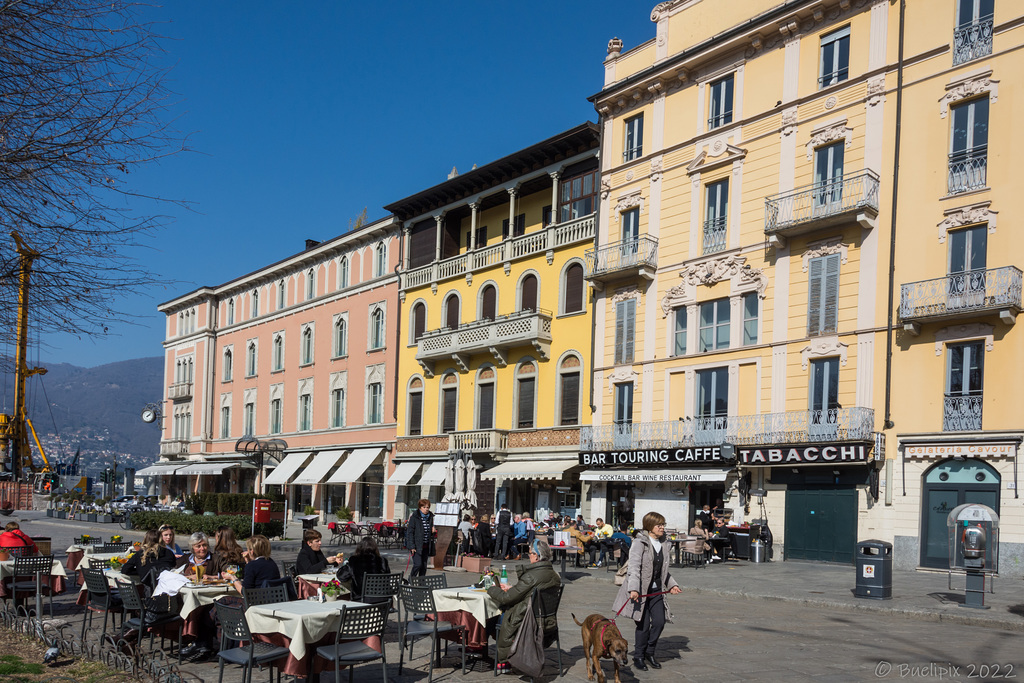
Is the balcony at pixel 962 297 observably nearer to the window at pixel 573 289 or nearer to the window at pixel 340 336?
the window at pixel 573 289

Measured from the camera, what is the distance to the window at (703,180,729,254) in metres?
28.0

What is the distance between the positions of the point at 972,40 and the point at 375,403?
29.4 meters

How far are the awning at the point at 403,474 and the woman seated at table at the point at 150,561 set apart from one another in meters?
26.6

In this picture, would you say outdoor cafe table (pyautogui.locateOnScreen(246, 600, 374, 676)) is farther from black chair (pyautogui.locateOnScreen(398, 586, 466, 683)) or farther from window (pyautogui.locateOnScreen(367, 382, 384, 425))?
window (pyautogui.locateOnScreen(367, 382, 384, 425))

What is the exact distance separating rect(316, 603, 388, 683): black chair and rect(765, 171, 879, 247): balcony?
1929 centimetres

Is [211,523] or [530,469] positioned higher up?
[530,469]

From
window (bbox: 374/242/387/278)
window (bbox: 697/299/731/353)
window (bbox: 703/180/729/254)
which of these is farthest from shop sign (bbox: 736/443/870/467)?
window (bbox: 374/242/387/278)

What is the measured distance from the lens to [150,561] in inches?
443

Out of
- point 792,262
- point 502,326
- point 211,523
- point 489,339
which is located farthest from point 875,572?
point 211,523

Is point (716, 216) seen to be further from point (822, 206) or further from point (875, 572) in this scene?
point (875, 572)

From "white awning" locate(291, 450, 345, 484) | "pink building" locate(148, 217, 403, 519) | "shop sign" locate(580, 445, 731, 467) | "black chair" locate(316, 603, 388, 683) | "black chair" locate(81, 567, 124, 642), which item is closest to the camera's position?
"black chair" locate(316, 603, 388, 683)

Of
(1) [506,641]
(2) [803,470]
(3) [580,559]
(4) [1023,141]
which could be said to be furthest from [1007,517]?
(1) [506,641]

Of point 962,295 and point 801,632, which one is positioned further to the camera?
point 962,295

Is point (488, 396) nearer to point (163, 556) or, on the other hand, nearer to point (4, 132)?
point (163, 556)
